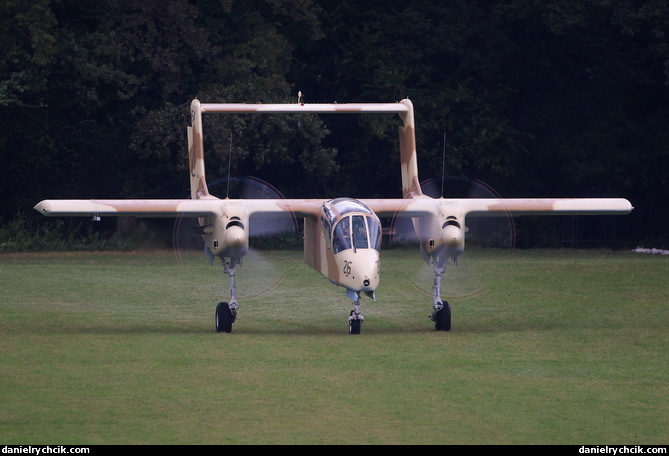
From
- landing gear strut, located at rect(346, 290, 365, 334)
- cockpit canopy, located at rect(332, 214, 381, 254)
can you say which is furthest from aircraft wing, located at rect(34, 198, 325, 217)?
landing gear strut, located at rect(346, 290, 365, 334)

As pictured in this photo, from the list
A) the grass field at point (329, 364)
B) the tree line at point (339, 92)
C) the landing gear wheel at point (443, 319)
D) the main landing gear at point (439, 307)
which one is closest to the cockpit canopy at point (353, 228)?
the grass field at point (329, 364)

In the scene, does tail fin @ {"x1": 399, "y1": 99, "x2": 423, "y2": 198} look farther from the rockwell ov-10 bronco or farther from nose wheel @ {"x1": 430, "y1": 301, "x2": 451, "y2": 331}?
nose wheel @ {"x1": 430, "y1": 301, "x2": 451, "y2": 331}

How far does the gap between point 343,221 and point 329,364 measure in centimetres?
361

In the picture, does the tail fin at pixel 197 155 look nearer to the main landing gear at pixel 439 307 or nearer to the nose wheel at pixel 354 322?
the nose wheel at pixel 354 322

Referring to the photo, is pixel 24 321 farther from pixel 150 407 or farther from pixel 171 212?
pixel 150 407

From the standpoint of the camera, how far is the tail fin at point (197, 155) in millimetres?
22750

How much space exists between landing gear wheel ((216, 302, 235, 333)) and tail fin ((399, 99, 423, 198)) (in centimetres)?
484

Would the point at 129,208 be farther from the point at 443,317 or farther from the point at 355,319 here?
the point at 443,317

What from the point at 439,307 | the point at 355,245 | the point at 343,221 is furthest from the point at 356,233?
the point at 439,307

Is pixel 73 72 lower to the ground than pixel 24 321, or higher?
higher

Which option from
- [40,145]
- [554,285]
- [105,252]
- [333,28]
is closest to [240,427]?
[554,285]

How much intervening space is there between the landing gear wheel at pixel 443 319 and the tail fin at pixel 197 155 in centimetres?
545

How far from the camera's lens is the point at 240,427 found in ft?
38.6

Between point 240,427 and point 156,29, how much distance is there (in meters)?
31.7
